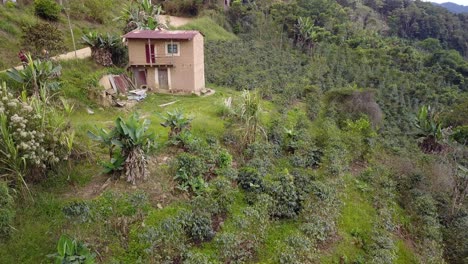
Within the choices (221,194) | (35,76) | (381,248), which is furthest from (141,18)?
(381,248)

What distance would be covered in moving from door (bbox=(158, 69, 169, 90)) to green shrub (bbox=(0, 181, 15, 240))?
12933 mm

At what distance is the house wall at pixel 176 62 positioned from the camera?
1936 cm

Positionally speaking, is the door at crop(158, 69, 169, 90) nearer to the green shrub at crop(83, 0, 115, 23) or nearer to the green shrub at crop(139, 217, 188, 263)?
the green shrub at crop(83, 0, 115, 23)

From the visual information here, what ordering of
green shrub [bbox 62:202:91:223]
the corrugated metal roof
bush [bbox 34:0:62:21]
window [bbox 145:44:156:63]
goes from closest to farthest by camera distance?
green shrub [bbox 62:202:91:223] < the corrugated metal roof < window [bbox 145:44:156:63] < bush [bbox 34:0:62:21]

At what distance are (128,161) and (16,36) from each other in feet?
43.9

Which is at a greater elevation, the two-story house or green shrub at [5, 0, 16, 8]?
green shrub at [5, 0, 16, 8]

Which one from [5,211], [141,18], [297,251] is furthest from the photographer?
[141,18]

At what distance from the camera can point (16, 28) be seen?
18.9m

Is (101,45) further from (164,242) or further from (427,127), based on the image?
(427,127)

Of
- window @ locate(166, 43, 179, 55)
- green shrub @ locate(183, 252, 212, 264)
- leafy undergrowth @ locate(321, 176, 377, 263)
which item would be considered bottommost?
leafy undergrowth @ locate(321, 176, 377, 263)

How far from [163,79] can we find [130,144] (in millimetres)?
10939

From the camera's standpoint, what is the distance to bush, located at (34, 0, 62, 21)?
67.6 feet

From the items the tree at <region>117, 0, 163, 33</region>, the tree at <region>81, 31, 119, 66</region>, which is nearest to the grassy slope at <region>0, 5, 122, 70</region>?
the tree at <region>81, 31, 119, 66</region>

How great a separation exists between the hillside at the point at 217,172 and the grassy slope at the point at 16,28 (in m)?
0.15
